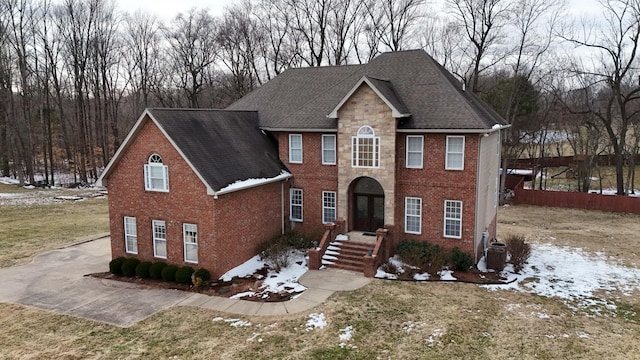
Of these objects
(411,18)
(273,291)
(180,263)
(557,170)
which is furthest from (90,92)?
(557,170)

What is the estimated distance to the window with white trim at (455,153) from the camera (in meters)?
18.7

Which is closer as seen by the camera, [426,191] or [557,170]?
[426,191]

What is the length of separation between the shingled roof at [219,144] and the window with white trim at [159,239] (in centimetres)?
328

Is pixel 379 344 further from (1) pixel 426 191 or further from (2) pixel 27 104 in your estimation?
(2) pixel 27 104

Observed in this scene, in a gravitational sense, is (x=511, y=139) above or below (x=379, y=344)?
above

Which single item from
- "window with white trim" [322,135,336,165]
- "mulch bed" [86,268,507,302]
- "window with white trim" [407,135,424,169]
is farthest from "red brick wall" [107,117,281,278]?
"window with white trim" [407,135,424,169]

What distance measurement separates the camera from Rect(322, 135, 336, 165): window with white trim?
2130cm

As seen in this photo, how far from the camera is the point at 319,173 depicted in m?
21.7

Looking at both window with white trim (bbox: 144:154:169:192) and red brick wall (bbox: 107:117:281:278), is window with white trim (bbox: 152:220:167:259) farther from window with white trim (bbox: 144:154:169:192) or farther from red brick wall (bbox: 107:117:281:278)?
window with white trim (bbox: 144:154:169:192)

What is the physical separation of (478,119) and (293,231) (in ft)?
34.7

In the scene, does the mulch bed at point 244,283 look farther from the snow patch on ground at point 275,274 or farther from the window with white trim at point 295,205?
the window with white trim at point 295,205

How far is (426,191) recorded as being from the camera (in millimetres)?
19562

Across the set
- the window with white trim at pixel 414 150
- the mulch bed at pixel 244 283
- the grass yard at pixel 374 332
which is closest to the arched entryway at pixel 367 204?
the window with white trim at pixel 414 150

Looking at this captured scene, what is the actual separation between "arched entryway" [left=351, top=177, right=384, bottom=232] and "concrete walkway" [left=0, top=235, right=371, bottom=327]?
375cm
